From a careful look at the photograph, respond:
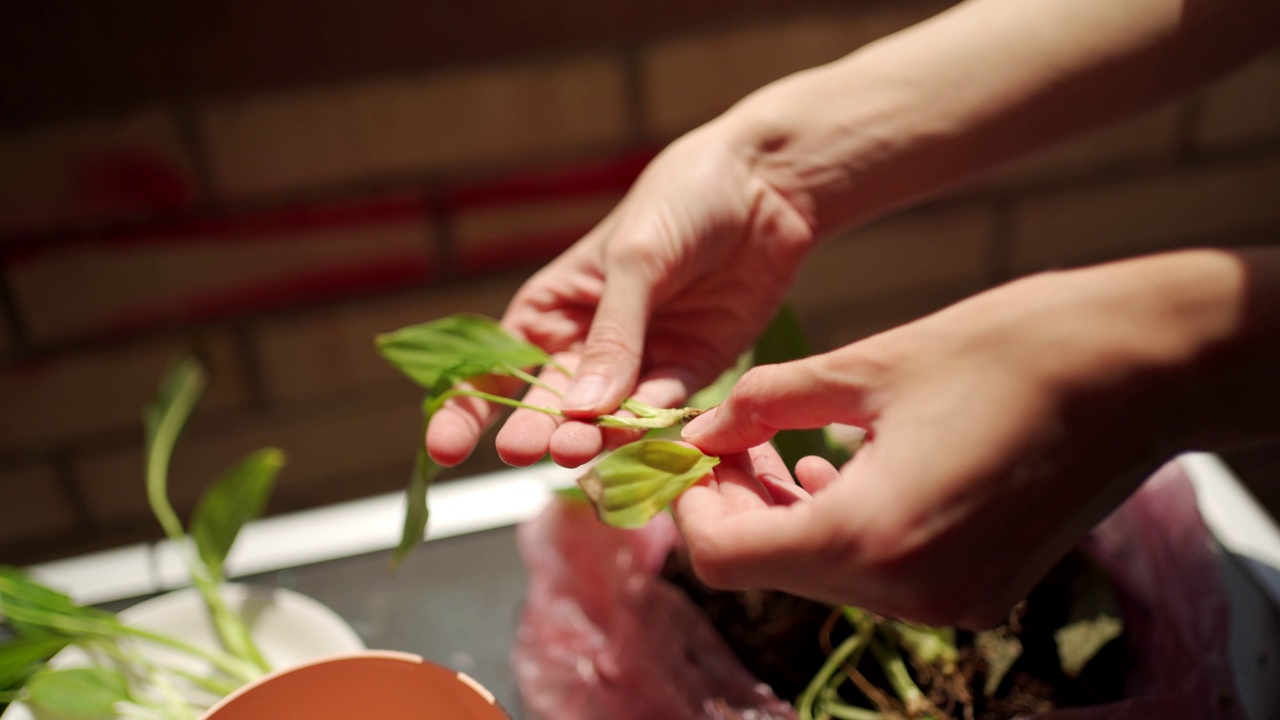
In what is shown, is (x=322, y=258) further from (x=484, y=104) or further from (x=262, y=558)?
(x=262, y=558)

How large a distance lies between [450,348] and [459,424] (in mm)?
44

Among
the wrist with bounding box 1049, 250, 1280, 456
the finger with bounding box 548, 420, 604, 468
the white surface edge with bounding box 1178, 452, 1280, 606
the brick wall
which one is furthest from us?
the brick wall

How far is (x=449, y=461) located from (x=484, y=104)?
1.50 ft

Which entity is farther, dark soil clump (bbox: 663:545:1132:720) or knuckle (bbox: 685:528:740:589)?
dark soil clump (bbox: 663:545:1132:720)

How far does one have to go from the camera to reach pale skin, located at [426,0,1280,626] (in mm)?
266

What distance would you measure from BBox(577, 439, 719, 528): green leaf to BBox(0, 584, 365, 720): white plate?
228 mm

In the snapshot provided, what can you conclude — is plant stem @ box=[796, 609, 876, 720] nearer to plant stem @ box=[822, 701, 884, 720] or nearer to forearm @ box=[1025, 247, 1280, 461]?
plant stem @ box=[822, 701, 884, 720]

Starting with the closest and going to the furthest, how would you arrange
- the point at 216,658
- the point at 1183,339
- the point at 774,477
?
the point at 1183,339
the point at 774,477
the point at 216,658

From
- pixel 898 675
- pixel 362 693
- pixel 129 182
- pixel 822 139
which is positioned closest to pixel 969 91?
pixel 822 139

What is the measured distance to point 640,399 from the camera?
1.49 feet

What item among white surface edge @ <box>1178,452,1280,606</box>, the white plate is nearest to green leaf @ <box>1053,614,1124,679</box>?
white surface edge @ <box>1178,452,1280,606</box>

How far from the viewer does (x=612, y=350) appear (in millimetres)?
416

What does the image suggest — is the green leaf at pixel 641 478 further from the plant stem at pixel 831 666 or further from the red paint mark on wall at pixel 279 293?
the red paint mark on wall at pixel 279 293

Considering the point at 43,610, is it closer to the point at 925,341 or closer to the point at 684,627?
the point at 684,627
